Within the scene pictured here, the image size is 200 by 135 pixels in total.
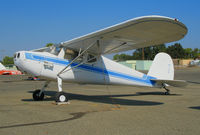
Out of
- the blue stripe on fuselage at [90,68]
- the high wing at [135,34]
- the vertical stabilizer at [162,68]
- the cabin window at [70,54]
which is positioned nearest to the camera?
the high wing at [135,34]

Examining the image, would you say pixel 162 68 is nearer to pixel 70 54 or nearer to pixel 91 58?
pixel 91 58

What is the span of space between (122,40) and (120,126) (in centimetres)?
442

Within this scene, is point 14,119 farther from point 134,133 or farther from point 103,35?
point 103,35

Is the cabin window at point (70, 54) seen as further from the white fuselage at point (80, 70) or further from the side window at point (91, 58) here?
the side window at point (91, 58)

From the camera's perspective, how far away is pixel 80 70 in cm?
914

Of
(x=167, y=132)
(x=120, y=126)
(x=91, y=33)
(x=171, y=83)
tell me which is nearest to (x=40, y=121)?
(x=120, y=126)

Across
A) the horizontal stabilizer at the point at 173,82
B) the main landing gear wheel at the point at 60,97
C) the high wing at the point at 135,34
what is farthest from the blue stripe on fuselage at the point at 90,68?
the main landing gear wheel at the point at 60,97

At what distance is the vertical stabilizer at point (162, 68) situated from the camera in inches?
448

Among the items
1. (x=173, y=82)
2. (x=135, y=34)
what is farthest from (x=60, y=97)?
(x=173, y=82)

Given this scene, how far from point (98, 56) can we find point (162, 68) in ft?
13.5

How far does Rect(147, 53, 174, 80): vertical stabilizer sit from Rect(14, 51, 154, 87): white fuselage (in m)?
0.84

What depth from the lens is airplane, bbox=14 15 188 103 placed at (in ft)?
23.1

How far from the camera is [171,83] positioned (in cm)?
1014

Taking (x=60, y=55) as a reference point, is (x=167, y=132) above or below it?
below
